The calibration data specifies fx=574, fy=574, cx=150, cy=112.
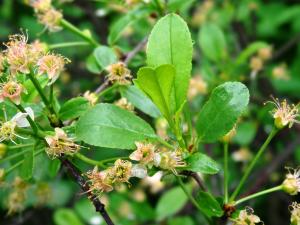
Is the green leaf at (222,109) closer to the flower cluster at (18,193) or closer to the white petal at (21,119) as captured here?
the white petal at (21,119)

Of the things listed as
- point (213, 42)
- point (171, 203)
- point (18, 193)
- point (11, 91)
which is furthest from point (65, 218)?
point (11, 91)

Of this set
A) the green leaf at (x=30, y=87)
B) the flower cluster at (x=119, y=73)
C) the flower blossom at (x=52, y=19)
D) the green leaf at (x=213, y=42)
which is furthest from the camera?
the green leaf at (x=213, y=42)

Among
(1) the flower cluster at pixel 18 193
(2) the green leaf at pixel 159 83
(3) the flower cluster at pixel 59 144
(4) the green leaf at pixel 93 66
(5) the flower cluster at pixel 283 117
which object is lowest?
(5) the flower cluster at pixel 283 117

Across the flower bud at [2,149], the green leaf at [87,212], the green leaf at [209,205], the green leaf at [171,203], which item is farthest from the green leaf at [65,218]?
the green leaf at [209,205]

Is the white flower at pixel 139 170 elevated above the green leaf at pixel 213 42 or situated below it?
below

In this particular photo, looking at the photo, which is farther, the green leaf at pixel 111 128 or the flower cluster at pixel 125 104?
the flower cluster at pixel 125 104

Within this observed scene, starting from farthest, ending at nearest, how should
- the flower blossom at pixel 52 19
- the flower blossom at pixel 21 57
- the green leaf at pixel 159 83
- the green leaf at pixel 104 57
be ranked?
the flower blossom at pixel 52 19
the green leaf at pixel 104 57
the flower blossom at pixel 21 57
the green leaf at pixel 159 83
